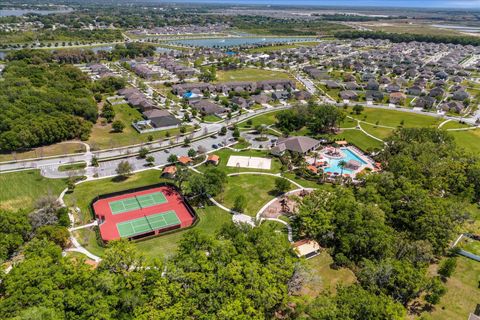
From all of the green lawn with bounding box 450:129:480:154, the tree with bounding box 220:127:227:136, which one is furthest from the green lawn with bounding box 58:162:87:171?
the green lawn with bounding box 450:129:480:154

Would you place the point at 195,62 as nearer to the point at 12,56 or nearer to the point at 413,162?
the point at 12,56

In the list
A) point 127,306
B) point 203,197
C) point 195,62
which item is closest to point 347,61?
point 195,62

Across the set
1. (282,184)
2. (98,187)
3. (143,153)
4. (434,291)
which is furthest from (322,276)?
(143,153)

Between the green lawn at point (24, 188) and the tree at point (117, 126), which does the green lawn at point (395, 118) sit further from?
the green lawn at point (24, 188)

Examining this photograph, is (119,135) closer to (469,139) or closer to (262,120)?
(262,120)

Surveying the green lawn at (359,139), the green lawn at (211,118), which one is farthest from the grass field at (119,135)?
the green lawn at (359,139)
